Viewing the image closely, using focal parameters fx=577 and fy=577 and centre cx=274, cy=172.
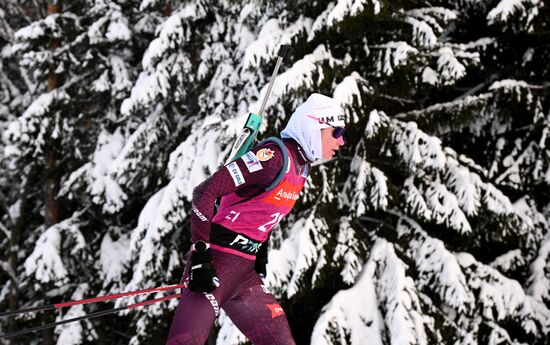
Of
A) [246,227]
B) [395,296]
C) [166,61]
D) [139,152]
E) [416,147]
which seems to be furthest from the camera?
[139,152]

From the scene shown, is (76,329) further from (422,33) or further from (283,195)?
(283,195)

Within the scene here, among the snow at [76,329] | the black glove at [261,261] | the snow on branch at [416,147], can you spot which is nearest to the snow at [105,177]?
the snow at [76,329]

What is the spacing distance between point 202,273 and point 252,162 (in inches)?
26.6

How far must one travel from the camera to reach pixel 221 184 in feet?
10.5

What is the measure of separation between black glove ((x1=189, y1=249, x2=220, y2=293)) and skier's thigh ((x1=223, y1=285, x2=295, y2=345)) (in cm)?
51

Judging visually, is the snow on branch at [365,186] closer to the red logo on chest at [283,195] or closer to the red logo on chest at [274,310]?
the red logo on chest at [274,310]

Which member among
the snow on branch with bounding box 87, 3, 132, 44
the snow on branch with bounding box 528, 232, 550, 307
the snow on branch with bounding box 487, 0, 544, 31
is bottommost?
the snow on branch with bounding box 528, 232, 550, 307

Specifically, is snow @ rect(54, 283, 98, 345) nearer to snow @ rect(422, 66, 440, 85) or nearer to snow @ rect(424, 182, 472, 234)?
snow @ rect(424, 182, 472, 234)

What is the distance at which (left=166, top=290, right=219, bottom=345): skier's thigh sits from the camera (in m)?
3.24

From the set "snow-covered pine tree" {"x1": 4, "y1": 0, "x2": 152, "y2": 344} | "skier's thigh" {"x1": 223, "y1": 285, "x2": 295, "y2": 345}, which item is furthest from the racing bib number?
"snow-covered pine tree" {"x1": 4, "y1": 0, "x2": 152, "y2": 344}

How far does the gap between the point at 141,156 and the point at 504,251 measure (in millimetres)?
5534

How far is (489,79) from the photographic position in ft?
25.5

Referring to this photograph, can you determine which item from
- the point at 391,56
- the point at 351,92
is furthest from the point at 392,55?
the point at 351,92

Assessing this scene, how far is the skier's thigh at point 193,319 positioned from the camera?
3.24 metres
